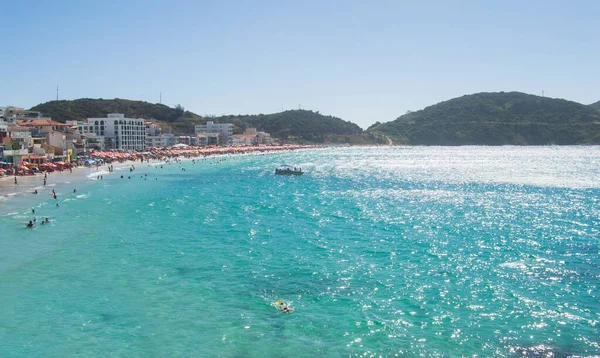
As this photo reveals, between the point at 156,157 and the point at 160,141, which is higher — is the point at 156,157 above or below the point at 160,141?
below

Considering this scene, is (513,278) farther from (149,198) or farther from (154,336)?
(149,198)

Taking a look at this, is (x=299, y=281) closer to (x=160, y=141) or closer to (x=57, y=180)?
(x=57, y=180)

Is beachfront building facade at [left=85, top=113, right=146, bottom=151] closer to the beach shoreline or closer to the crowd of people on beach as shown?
the crowd of people on beach

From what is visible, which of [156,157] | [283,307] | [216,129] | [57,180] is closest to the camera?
[283,307]

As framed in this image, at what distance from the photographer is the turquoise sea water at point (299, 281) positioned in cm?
1617

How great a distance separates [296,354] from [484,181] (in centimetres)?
6696

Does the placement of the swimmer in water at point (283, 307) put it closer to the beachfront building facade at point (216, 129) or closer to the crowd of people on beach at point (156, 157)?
the crowd of people on beach at point (156, 157)

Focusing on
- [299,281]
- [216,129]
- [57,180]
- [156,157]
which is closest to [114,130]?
[156,157]

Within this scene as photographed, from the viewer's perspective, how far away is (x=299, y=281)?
2241 centimetres

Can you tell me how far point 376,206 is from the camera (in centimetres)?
4744

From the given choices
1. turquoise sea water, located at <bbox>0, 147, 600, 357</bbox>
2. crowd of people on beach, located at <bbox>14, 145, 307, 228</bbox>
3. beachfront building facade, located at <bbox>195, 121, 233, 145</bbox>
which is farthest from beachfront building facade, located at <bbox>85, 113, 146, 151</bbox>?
turquoise sea water, located at <bbox>0, 147, 600, 357</bbox>

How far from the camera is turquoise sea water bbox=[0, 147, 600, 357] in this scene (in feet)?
53.1

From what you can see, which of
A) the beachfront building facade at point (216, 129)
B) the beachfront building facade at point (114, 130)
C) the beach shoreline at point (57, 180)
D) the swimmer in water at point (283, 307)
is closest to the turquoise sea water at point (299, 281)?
the swimmer in water at point (283, 307)

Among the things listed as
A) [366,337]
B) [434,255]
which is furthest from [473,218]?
[366,337]
